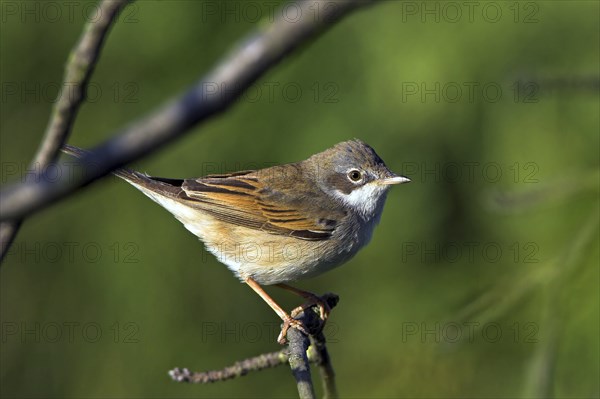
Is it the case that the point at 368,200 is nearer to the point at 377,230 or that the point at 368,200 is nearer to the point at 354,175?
the point at 354,175

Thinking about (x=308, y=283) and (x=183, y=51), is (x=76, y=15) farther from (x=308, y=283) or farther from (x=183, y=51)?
(x=308, y=283)

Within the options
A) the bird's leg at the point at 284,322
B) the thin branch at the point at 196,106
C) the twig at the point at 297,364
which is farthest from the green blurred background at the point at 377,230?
the thin branch at the point at 196,106

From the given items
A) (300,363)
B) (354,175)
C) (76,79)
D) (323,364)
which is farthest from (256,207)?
(76,79)

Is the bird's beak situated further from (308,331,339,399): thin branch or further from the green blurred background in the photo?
(308,331,339,399): thin branch

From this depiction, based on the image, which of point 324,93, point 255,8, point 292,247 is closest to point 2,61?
point 255,8

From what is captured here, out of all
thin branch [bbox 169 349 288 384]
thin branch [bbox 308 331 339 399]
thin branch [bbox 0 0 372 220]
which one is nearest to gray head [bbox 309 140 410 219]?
thin branch [bbox 308 331 339 399]

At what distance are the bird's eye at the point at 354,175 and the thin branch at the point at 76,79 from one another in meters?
3.26

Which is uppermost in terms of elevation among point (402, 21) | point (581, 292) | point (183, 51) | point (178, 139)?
point (183, 51)

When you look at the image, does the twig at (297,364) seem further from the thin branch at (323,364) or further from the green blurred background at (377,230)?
the green blurred background at (377,230)

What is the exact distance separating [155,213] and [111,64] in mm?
1090

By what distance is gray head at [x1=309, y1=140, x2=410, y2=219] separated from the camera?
14.9 ft

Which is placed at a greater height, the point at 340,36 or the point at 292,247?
the point at 340,36

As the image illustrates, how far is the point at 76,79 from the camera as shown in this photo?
140 cm

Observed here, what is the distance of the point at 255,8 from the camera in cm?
533
